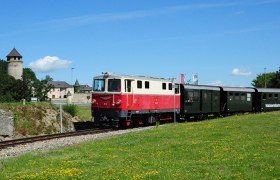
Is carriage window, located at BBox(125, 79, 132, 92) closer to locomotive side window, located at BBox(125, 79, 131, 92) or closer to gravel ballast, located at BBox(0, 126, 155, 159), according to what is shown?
locomotive side window, located at BBox(125, 79, 131, 92)

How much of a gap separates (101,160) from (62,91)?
181 metres

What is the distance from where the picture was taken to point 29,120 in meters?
28.8

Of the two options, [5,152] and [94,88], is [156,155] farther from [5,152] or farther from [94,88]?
[94,88]

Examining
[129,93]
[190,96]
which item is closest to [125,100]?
[129,93]

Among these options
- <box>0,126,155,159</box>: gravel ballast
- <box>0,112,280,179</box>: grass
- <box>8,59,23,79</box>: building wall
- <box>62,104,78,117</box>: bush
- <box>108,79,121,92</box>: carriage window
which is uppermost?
<box>8,59,23,79</box>: building wall

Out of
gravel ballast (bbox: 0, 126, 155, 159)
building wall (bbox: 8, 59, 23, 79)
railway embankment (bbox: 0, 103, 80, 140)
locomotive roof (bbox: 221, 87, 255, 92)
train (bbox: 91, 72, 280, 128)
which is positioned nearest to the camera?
gravel ballast (bbox: 0, 126, 155, 159)

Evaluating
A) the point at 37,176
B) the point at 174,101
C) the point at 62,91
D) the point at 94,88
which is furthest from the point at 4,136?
the point at 62,91

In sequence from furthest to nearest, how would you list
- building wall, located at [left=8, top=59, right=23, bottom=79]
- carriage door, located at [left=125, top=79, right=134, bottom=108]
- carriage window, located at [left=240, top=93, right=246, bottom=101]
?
Result: 1. building wall, located at [left=8, top=59, right=23, bottom=79]
2. carriage window, located at [left=240, top=93, right=246, bottom=101]
3. carriage door, located at [left=125, top=79, right=134, bottom=108]

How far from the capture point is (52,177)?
1128 cm

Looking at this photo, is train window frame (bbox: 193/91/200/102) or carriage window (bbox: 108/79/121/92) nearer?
carriage window (bbox: 108/79/121/92)

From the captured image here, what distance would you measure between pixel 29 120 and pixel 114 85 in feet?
20.9

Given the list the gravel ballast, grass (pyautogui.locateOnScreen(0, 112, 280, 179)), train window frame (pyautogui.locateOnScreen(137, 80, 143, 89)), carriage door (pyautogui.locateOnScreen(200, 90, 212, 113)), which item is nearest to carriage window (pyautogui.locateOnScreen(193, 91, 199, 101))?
carriage door (pyautogui.locateOnScreen(200, 90, 212, 113))

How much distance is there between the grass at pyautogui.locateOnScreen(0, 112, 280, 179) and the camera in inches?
441

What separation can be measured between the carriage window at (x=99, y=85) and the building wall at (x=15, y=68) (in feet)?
386
